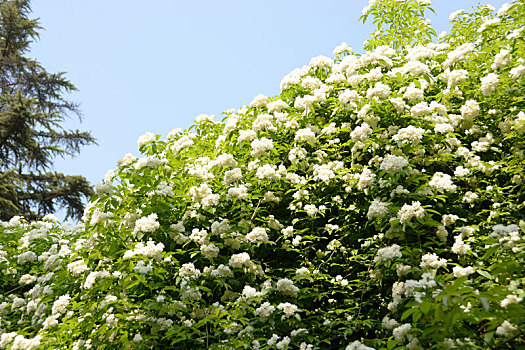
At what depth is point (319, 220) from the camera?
3779 millimetres

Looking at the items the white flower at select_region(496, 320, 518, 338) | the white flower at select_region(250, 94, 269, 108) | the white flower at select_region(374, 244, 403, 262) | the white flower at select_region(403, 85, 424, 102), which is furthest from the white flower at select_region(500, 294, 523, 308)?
the white flower at select_region(250, 94, 269, 108)

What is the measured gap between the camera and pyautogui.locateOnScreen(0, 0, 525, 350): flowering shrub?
301cm

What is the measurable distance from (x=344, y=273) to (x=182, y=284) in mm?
1291

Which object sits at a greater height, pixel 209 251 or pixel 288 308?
pixel 209 251

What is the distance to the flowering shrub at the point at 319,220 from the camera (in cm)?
301

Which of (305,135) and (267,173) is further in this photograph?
(305,135)

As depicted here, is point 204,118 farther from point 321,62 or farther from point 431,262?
point 431,262

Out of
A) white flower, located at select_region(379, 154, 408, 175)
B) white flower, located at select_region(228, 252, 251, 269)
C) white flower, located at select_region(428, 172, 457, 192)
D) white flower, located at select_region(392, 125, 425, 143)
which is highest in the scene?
white flower, located at select_region(392, 125, 425, 143)

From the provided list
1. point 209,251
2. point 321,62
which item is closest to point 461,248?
point 209,251

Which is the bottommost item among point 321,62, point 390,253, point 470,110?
point 390,253

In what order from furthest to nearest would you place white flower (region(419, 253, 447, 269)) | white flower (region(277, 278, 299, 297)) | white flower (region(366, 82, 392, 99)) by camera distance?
white flower (region(366, 82, 392, 99)), white flower (region(277, 278, 299, 297)), white flower (region(419, 253, 447, 269))

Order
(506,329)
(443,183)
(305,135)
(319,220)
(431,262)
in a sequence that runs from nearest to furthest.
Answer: (506,329) → (431,262) → (443,183) → (319,220) → (305,135)

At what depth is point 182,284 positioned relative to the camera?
3154 mm

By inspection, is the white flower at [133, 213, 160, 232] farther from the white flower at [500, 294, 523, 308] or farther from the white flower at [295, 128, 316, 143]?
the white flower at [500, 294, 523, 308]
